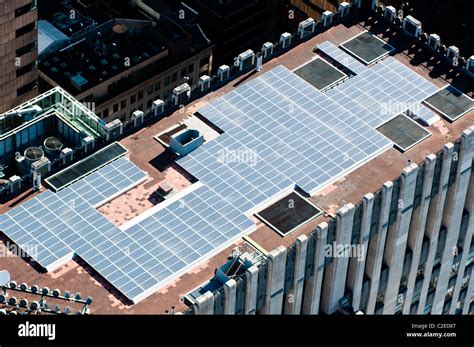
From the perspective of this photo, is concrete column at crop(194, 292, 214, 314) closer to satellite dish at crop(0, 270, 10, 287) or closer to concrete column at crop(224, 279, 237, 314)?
concrete column at crop(224, 279, 237, 314)

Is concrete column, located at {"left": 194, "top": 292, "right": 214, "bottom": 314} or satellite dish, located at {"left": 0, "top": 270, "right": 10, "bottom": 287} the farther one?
satellite dish, located at {"left": 0, "top": 270, "right": 10, "bottom": 287}

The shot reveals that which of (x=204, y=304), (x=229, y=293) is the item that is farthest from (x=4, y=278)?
(x=229, y=293)

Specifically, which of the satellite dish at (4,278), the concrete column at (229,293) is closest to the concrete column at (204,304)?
the concrete column at (229,293)

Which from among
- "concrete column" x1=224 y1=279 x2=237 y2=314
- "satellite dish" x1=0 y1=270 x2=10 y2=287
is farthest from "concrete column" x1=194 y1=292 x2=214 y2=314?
"satellite dish" x1=0 y1=270 x2=10 y2=287

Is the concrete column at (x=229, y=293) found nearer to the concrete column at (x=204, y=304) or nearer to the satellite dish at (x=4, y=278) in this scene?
the concrete column at (x=204, y=304)

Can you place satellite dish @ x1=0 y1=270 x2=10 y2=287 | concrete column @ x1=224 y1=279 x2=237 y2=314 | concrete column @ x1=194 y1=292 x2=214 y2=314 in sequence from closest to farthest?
concrete column @ x1=194 y1=292 x2=214 y2=314
satellite dish @ x1=0 y1=270 x2=10 y2=287
concrete column @ x1=224 y1=279 x2=237 y2=314

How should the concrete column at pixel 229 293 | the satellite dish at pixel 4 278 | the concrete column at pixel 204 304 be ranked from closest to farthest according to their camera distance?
the concrete column at pixel 204 304
the satellite dish at pixel 4 278
the concrete column at pixel 229 293
